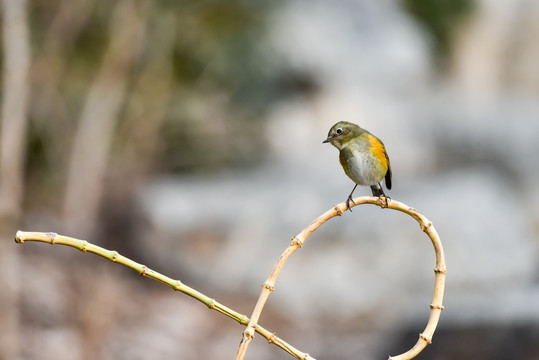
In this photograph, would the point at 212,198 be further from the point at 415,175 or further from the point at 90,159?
the point at 415,175

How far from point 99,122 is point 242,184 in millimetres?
2179

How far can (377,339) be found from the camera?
26.3 feet

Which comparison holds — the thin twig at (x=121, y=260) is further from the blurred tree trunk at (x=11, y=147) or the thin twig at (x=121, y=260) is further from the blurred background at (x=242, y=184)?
the blurred tree trunk at (x=11, y=147)

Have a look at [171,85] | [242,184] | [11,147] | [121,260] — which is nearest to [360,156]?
[121,260]

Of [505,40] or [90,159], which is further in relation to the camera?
[505,40]

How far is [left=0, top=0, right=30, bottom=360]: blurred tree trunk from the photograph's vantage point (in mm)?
7160

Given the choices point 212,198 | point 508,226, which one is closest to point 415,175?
point 508,226

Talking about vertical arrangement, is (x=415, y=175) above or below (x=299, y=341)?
above

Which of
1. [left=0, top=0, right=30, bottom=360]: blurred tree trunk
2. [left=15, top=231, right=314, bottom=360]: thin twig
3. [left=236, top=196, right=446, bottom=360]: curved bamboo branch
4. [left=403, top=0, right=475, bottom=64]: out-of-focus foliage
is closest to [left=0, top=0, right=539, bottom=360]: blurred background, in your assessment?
[left=0, top=0, right=30, bottom=360]: blurred tree trunk

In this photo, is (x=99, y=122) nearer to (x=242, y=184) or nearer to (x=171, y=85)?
(x=171, y=85)

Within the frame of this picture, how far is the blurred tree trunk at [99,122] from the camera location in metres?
10.1

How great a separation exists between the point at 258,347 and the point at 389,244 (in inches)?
77.5

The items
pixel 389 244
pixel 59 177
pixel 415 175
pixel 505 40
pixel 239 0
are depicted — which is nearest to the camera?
pixel 389 244

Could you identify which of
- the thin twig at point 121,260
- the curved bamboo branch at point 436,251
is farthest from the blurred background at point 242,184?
the thin twig at point 121,260
